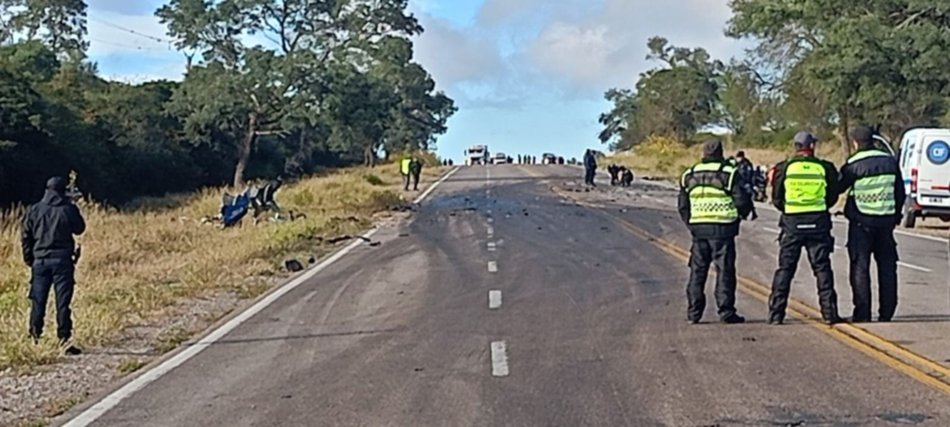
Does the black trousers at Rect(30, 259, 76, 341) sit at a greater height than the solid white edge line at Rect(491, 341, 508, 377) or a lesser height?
greater

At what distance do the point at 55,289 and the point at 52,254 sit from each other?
0.35 m

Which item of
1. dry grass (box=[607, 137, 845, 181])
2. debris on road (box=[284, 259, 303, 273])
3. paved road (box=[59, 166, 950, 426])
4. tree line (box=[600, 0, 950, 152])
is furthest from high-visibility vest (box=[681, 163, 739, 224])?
dry grass (box=[607, 137, 845, 181])

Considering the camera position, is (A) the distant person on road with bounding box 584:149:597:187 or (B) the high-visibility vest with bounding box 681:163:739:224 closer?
(B) the high-visibility vest with bounding box 681:163:739:224

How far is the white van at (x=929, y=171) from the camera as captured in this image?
2911cm

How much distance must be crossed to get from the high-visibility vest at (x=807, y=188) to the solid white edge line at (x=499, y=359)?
3182 millimetres

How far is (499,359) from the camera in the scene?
38.2 ft

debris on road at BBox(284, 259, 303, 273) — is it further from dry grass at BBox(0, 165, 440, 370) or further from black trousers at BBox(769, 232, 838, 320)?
black trousers at BBox(769, 232, 838, 320)

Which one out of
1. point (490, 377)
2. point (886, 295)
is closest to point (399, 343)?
point (490, 377)

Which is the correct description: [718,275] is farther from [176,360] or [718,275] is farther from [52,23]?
[52,23]

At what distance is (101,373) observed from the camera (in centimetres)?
1179

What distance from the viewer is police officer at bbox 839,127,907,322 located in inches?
526

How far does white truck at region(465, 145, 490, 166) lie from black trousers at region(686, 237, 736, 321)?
107 m

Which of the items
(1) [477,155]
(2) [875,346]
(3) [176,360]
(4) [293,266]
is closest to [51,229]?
(3) [176,360]

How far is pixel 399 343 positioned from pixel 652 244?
13481mm
